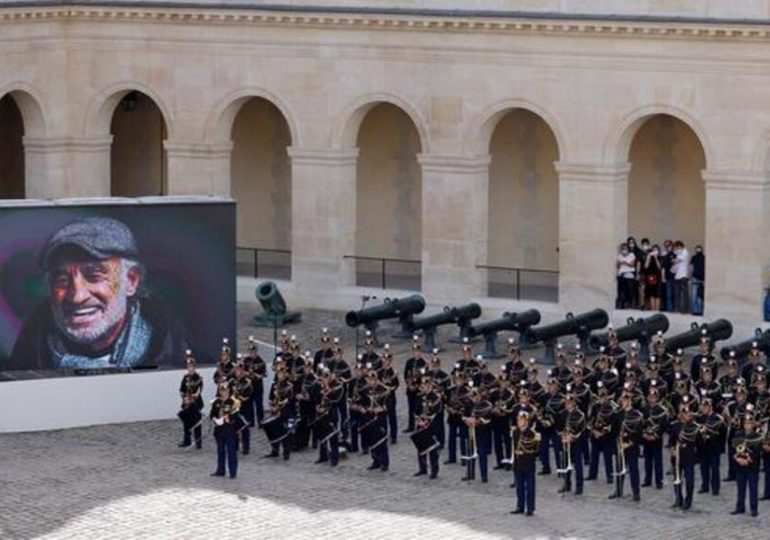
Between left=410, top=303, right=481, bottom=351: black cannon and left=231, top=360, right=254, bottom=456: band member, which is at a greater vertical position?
left=410, top=303, right=481, bottom=351: black cannon

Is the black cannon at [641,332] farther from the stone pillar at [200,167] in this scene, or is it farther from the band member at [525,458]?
the stone pillar at [200,167]

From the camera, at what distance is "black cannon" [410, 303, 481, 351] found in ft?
185

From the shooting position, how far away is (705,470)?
43.7 metres

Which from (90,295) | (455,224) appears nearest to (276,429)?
(90,295)

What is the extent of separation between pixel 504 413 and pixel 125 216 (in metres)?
8.25

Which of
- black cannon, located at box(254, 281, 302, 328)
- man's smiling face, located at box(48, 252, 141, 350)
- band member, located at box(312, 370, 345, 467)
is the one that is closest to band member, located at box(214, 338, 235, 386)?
band member, located at box(312, 370, 345, 467)

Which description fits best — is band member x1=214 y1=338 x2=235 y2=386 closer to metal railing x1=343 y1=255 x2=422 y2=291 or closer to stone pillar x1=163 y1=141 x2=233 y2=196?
metal railing x1=343 y1=255 x2=422 y2=291

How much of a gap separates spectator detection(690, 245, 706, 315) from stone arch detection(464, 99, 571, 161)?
3.37m

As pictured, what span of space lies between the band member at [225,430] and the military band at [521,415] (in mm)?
16

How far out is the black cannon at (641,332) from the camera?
53656mm

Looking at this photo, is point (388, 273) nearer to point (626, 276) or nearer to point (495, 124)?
point (495, 124)

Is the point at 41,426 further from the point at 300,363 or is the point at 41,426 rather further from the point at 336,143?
the point at 336,143

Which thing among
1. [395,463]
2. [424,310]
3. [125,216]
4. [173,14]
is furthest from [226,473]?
[173,14]

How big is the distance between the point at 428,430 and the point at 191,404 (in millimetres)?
4391
